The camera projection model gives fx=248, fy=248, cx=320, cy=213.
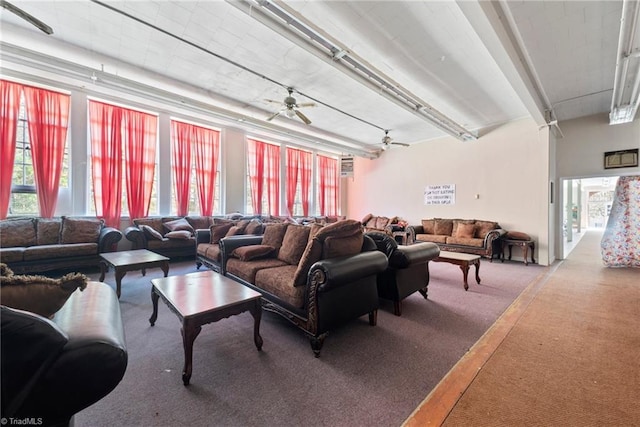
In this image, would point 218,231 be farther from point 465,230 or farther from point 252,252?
point 465,230

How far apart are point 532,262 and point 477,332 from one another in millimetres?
4527

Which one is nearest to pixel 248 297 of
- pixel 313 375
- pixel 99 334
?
pixel 313 375

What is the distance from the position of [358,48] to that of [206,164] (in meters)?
4.71

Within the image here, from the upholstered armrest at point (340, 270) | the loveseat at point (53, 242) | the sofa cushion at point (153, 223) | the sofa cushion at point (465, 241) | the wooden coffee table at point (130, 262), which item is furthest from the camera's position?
the sofa cushion at point (465, 241)

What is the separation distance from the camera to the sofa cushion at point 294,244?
2865 millimetres

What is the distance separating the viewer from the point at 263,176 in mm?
7609

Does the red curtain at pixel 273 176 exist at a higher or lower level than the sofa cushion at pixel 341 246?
higher

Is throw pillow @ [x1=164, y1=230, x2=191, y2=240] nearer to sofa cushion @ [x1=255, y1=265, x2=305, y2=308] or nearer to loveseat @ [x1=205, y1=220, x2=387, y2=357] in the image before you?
loveseat @ [x1=205, y1=220, x2=387, y2=357]

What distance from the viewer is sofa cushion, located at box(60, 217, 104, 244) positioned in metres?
4.25

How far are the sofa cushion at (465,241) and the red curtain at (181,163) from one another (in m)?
6.51

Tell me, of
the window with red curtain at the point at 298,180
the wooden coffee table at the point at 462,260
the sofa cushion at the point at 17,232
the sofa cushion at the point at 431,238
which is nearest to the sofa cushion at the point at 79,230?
the sofa cushion at the point at 17,232

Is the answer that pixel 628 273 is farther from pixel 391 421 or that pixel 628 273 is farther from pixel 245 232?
pixel 245 232

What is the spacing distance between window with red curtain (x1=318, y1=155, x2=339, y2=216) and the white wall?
4.71 feet

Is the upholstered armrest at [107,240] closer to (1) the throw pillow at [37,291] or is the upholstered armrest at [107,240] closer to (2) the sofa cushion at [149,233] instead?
(2) the sofa cushion at [149,233]
